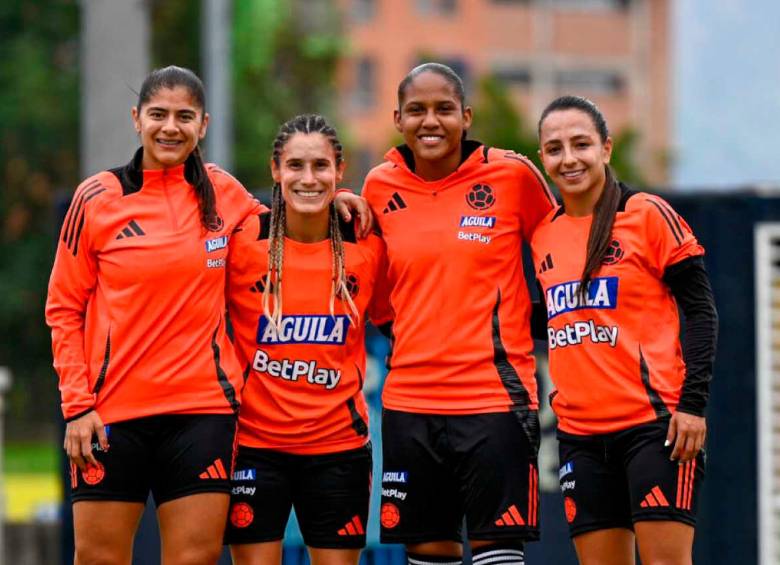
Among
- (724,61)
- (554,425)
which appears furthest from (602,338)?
(724,61)

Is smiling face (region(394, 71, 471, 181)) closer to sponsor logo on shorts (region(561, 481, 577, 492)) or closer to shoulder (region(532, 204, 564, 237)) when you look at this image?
shoulder (region(532, 204, 564, 237))

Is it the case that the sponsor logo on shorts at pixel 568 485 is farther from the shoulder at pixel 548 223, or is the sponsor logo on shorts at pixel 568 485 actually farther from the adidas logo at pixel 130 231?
the adidas logo at pixel 130 231

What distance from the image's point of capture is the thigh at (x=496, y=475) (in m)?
5.25

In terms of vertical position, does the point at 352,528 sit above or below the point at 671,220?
below

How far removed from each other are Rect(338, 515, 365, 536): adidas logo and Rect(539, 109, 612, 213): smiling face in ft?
4.65

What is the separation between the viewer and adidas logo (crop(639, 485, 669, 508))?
4.97 meters

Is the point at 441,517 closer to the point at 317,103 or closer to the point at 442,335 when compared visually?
the point at 442,335

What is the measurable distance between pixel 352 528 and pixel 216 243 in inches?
45.3

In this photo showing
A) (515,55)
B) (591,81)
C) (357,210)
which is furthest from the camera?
(591,81)

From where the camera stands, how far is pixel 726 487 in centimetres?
744

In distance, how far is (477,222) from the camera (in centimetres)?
539

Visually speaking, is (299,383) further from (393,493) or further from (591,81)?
(591,81)

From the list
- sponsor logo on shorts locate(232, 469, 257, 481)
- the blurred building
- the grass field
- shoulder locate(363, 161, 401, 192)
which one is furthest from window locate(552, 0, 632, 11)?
sponsor logo on shorts locate(232, 469, 257, 481)

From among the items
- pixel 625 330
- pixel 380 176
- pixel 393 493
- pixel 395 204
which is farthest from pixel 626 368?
pixel 380 176
